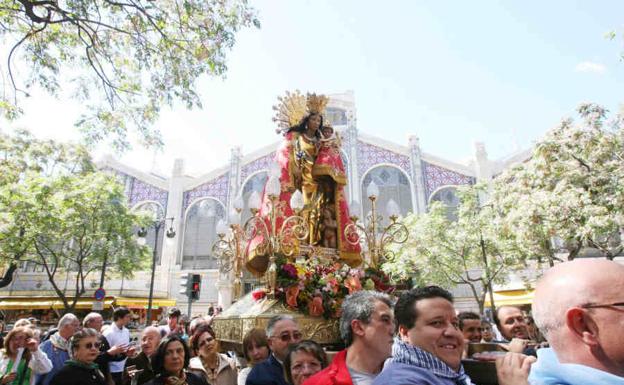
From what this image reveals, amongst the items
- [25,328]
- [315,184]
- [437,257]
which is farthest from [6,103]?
[437,257]

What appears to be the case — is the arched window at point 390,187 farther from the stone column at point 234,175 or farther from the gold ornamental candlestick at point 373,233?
the gold ornamental candlestick at point 373,233

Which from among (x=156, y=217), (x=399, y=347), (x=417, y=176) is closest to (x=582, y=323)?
(x=399, y=347)

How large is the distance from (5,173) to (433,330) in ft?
47.4

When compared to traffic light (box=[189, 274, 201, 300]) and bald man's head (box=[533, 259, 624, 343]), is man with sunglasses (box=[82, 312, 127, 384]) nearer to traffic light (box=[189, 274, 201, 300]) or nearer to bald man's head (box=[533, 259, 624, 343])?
traffic light (box=[189, 274, 201, 300])

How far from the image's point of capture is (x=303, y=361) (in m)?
2.82

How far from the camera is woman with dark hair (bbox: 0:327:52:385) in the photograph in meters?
4.50

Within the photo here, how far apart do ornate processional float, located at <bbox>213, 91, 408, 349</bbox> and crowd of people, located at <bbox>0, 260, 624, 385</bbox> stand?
2.12 ft

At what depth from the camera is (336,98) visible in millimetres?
29031

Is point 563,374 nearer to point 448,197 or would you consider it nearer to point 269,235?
point 269,235

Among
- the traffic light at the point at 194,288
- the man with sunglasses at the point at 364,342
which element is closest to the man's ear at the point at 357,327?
the man with sunglasses at the point at 364,342

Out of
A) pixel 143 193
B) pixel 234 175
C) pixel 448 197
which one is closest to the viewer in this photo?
pixel 448 197

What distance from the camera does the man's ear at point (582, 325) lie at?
120 cm

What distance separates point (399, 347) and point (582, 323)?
884 millimetres

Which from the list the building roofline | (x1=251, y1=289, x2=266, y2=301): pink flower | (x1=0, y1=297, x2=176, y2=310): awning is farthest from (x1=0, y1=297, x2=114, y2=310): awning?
(x1=251, y1=289, x2=266, y2=301): pink flower
